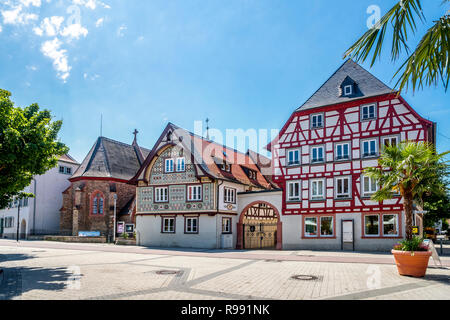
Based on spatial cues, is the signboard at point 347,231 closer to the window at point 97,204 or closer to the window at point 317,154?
the window at point 317,154

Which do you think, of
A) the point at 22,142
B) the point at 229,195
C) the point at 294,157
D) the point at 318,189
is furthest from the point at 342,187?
the point at 22,142

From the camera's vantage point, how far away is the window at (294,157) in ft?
98.2

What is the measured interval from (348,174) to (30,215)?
38.7m

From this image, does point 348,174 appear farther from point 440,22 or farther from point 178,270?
point 440,22

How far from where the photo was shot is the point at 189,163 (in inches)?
1267

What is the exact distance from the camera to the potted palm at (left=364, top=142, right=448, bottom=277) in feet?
41.9

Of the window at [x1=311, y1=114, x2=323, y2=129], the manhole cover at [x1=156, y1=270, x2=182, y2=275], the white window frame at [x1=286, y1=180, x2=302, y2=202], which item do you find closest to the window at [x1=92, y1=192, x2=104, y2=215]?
the white window frame at [x1=286, y1=180, x2=302, y2=202]

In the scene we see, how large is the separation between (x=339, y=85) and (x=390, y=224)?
35.9ft

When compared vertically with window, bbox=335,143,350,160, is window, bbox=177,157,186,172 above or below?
below

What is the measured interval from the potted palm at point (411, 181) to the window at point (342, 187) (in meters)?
13.0

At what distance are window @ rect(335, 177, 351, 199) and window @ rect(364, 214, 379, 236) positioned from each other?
1999 millimetres

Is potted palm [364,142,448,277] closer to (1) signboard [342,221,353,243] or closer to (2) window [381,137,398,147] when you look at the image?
(2) window [381,137,398,147]

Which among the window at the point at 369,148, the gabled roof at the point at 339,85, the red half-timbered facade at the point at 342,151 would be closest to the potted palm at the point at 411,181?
the red half-timbered facade at the point at 342,151
